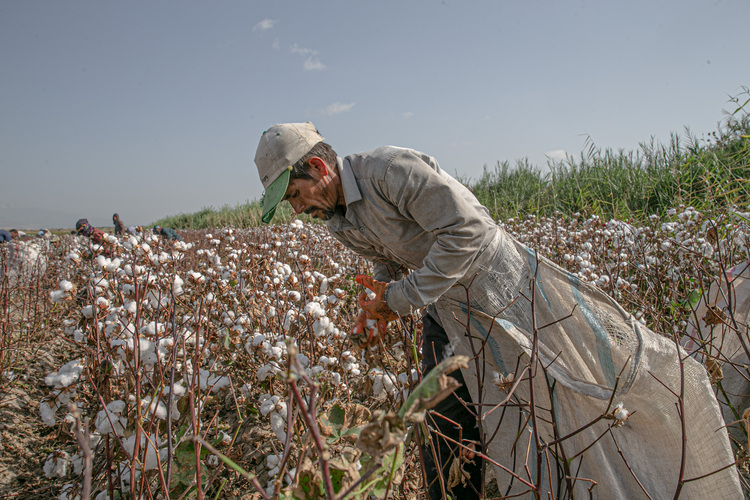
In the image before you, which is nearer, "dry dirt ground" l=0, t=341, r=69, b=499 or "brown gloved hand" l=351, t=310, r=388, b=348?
"brown gloved hand" l=351, t=310, r=388, b=348

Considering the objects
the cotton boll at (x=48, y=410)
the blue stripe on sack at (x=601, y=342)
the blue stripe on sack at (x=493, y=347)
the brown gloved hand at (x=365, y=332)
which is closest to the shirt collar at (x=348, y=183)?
the brown gloved hand at (x=365, y=332)

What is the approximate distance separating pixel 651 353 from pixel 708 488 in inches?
16.8

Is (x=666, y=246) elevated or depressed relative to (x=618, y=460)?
elevated

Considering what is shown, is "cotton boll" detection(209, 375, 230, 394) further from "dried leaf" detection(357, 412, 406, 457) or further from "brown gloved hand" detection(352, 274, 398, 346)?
"dried leaf" detection(357, 412, 406, 457)

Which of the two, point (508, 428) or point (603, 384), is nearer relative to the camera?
point (603, 384)

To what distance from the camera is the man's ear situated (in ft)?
5.07

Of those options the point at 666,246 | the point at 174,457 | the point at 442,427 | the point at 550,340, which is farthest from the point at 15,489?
the point at 666,246

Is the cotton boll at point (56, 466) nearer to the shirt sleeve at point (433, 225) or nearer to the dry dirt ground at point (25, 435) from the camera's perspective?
the dry dirt ground at point (25, 435)

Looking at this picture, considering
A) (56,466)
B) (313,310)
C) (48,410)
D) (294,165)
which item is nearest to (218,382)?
(313,310)

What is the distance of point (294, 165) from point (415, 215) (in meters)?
0.44

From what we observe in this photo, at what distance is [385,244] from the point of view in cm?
173

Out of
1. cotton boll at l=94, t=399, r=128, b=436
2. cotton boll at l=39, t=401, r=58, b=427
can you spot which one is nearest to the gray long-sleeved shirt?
cotton boll at l=94, t=399, r=128, b=436

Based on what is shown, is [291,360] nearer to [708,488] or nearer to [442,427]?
[708,488]

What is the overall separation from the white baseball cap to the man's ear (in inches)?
1.4
